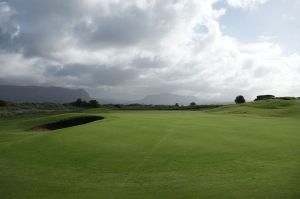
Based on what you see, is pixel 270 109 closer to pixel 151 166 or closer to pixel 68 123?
pixel 68 123

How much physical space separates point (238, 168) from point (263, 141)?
8470 mm

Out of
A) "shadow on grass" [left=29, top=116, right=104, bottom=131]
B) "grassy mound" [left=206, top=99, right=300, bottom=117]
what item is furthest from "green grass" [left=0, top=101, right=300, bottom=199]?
"grassy mound" [left=206, top=99, right=300, bottom=117]

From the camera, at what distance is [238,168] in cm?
1661

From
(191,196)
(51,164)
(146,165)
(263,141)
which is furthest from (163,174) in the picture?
(263,141)

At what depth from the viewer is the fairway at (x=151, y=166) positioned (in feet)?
43.9

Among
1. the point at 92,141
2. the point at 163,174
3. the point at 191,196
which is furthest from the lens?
the point at 92,141

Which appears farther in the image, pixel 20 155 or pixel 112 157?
pixel 20 155

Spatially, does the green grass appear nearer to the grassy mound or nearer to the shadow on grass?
the shadow on grass

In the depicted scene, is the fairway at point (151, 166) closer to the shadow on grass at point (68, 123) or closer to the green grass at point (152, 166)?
the green grass at point (152, 166)

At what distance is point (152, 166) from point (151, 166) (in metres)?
0.05

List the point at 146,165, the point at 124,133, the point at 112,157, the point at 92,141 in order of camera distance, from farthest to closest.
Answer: the point at 124,133 < the point at 92,141 < the point at 112,157 < the point at 146,165

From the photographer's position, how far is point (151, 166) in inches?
674

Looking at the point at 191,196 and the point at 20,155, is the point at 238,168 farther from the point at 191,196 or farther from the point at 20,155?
the point at 20,155

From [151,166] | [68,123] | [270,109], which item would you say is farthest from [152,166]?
[270,109]
